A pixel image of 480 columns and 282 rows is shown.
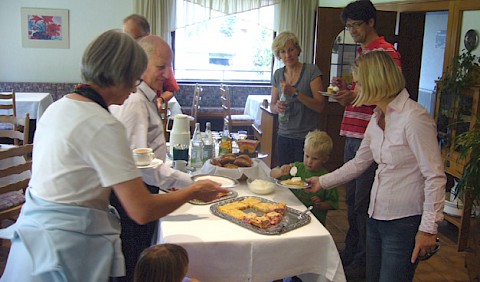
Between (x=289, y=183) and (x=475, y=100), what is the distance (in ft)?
6.20

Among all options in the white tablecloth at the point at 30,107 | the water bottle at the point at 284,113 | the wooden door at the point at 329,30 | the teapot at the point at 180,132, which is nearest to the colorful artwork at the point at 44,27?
the white tablecloth at the point at 30,107

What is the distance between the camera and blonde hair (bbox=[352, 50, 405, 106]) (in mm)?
1753

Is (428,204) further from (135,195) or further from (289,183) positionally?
(135,195)

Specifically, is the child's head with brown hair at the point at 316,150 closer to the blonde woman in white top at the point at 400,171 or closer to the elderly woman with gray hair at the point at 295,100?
the blonde woman in white top at the point at 400,171

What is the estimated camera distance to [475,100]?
3.29 meters

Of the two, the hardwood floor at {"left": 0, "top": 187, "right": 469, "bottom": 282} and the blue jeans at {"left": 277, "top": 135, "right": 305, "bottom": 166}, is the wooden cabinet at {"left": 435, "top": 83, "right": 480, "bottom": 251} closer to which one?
the hardwood floor at {"left": 0, "top": 187, "right": 469, "bottom": 282}

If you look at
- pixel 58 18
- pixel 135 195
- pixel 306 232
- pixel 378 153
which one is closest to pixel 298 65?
pixel 378 153

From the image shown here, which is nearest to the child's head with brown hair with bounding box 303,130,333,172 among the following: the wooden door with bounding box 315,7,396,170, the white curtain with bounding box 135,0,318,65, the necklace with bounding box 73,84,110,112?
the necklace with bounding box 73,84,110,112

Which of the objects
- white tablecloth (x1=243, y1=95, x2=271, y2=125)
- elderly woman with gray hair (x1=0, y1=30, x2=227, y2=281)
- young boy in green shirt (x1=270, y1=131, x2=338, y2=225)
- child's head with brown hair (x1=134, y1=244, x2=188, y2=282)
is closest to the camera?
elderly woman with gray hair (x1=0, y1=30, x2=227, y2=281)

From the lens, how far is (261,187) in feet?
6.96

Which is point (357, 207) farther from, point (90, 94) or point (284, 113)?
point (90, 94)

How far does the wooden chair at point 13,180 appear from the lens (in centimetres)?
265

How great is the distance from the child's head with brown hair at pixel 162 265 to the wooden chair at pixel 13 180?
147 cm

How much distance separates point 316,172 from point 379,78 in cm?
83
